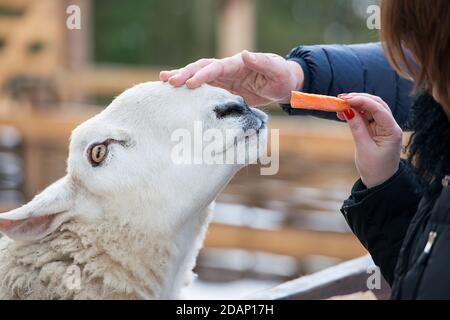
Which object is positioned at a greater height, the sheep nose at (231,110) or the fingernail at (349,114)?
the fingernail at (349,114)

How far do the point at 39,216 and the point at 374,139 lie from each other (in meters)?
0.81

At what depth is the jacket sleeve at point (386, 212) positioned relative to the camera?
1.83m

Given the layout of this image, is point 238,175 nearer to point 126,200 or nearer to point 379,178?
point 126,200

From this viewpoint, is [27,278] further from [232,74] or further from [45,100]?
[45,100]

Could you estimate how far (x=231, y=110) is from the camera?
6.48 ft

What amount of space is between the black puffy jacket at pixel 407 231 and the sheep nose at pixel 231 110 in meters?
0.34

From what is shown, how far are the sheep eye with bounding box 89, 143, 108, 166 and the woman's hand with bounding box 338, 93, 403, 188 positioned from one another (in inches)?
23.4

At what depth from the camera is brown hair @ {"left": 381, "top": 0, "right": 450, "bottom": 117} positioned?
149 centimetres

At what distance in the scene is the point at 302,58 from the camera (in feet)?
7.64

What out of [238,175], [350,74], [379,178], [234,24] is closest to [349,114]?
[379,178]

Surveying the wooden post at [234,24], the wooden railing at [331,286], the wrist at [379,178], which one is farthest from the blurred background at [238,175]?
the wrist at [379,178]

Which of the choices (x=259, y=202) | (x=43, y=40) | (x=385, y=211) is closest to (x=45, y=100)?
(x=43, y=40)

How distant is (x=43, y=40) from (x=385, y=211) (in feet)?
20.5

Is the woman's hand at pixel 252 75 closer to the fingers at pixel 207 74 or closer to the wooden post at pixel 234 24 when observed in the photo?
the fingers at pixel 207 74
